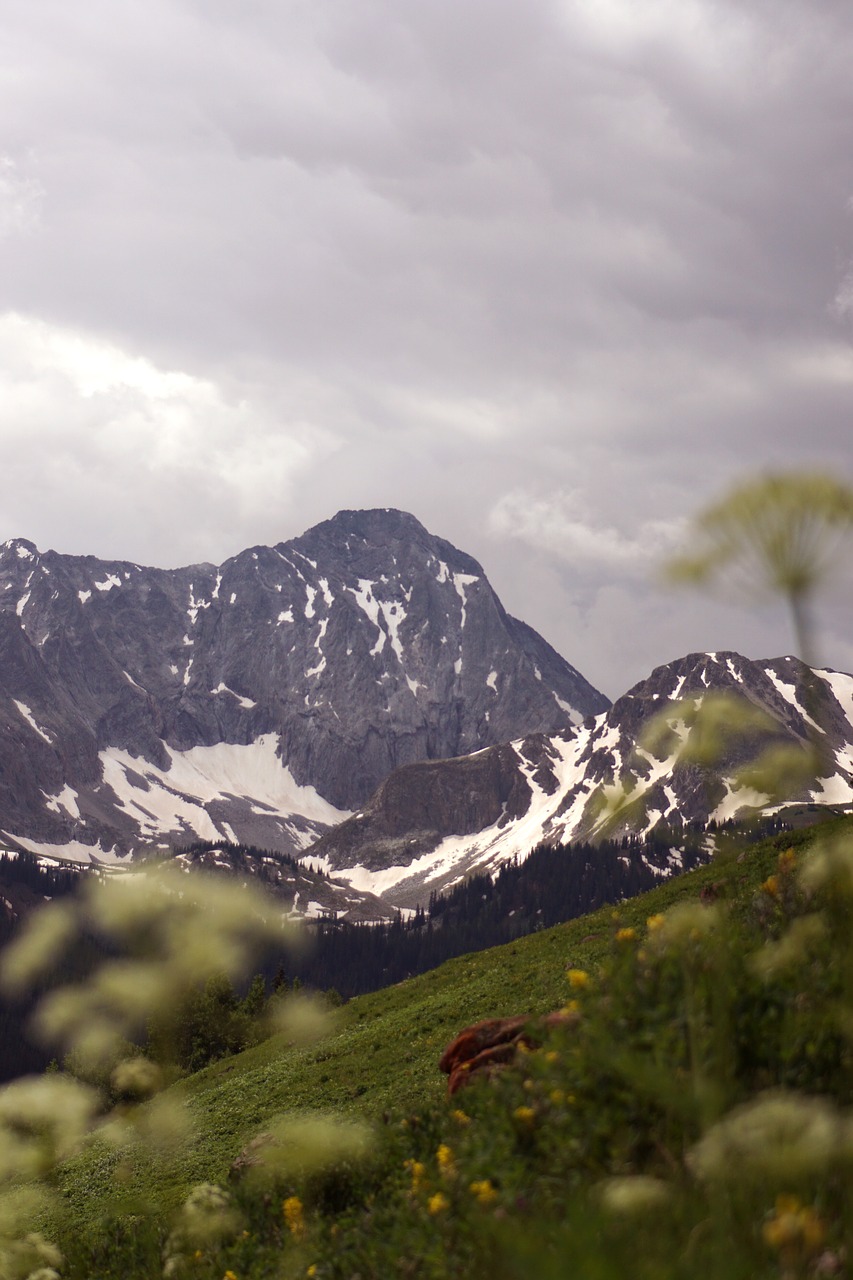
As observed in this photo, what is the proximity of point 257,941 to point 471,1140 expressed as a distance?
2966mm

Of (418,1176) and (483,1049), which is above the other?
(418,1176)

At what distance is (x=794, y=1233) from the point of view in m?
5.26

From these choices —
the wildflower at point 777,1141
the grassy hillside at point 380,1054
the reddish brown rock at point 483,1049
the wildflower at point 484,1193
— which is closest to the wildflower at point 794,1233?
the wildflower at point 777,1141

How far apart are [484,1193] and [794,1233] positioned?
138 inches

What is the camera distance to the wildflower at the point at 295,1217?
10.9m

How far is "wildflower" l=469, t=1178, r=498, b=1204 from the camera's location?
801cm

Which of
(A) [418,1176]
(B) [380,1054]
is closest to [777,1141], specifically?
(A) [418,1176]

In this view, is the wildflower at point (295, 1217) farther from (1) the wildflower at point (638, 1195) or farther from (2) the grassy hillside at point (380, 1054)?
(2) the grassy hillside at point (380, 1054)

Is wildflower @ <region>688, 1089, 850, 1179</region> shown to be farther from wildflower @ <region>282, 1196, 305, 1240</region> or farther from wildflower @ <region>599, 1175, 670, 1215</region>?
wildflower @ <region>282, 1196, 305, 1240</region>

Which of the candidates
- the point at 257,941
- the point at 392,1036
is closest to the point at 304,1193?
the point at 257,941

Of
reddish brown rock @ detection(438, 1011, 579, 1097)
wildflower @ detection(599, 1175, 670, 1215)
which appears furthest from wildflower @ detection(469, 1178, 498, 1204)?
reddish brown rock @ detection(438, 1011, 579, 1097)

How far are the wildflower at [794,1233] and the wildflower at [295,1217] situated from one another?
6.94m

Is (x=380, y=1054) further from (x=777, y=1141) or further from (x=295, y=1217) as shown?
(x=777, y=1141)

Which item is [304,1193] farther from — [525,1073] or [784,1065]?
[784,1065]
